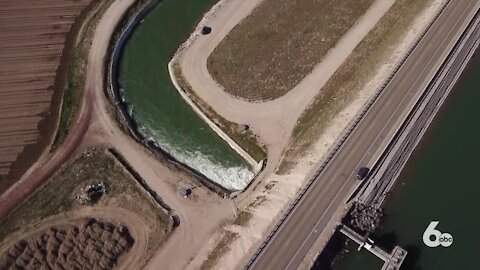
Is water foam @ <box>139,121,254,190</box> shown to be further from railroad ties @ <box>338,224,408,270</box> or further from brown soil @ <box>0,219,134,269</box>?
railroad ties @ <box>338,224,408,270</box>

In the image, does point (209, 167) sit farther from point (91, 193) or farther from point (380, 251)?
point (380, 251)

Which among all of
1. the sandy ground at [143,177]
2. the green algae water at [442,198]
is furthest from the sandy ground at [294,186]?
the green algae water at [442,198]

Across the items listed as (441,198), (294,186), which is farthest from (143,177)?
(441,198)

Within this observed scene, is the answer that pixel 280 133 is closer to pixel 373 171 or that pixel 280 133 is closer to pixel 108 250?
pixel 373 171

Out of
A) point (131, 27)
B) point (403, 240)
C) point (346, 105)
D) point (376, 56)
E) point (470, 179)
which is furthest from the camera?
point (131, 27)

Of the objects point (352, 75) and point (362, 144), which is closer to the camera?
point (362, 144)

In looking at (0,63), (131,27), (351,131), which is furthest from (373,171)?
(0,63)

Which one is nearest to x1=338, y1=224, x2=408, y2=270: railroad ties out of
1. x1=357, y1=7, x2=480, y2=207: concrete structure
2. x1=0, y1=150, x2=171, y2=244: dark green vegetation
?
x1=357, y1=7, x2=480, y2=207: concrete structure
